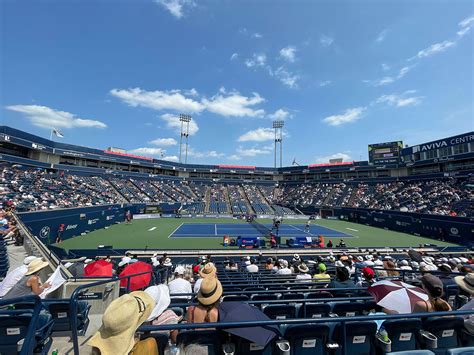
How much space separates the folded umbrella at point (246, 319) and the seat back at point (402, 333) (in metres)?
2.14

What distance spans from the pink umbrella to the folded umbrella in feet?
7.90

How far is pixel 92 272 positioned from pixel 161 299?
7.60 meters

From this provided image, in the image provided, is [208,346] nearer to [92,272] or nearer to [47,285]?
[47,285]

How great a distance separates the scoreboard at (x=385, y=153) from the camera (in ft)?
185

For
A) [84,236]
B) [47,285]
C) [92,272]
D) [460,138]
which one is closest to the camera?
[47,285]

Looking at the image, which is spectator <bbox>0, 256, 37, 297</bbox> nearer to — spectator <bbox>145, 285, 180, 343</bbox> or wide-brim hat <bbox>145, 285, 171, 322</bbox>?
spectator <bbox>145, 285, 180, 343</bbox>

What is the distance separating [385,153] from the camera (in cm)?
5822

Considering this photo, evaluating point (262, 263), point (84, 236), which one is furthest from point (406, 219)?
point (84, 236)

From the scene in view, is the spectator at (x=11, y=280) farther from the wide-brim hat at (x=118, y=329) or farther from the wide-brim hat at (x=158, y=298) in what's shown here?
the wide-brim hat at (x=118, y=329)

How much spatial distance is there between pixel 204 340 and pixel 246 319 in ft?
2.29

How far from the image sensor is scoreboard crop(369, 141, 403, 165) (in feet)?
185

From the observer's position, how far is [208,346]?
3.02m

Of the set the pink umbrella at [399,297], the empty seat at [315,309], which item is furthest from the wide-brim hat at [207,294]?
the pink umbrella at [399,297]

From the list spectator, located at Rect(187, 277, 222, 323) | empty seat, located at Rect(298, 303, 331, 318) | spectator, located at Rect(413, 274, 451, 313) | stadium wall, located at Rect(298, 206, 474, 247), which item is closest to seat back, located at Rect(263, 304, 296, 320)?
empty seat, located at Rect(298, 303, 331, 318)
